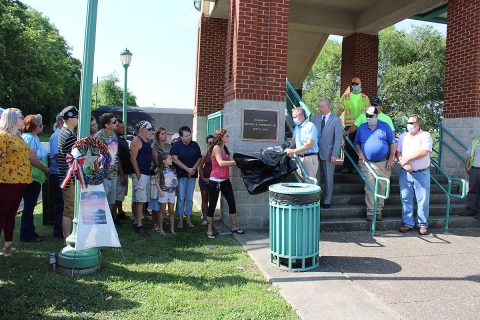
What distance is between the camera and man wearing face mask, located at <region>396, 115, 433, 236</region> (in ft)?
22.1

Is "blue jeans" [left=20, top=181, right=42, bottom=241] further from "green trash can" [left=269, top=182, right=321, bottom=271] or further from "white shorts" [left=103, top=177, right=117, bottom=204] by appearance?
"green trash can" [left=269, top=182, right=321, bottom=271]

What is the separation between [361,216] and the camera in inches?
284

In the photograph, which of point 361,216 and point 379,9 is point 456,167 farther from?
point 379,9

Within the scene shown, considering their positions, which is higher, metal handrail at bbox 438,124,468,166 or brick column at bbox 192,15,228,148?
brick column at bbox 192,15,228,148

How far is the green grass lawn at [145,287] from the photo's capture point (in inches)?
144

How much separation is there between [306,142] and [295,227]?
2.16m

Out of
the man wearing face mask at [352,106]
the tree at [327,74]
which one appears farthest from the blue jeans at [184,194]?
the tree at [327,74]

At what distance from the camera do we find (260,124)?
278 inches

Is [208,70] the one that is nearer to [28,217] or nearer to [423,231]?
[28,217]

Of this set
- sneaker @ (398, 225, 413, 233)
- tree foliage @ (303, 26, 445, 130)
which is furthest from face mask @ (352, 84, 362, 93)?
tree foliage @ (303, 26, 445, 130)

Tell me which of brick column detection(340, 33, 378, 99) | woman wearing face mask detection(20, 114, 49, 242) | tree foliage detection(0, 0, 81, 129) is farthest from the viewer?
tree foliage detection(0, 0, 81, 129)

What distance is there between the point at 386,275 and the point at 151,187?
3.85 meters

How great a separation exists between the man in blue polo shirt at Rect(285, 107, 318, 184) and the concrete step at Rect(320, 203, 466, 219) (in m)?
0.78

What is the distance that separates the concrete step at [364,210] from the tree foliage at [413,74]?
21885mm
